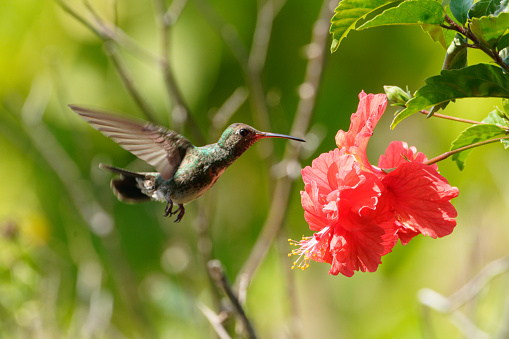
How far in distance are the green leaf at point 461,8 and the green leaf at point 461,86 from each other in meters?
0.07

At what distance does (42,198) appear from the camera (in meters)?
3.84

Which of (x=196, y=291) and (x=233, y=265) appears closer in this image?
(x=196, y=291)

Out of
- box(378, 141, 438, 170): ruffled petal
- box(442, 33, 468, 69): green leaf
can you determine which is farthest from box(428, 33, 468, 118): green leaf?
box(378, 141, 438, 170): ruffled petal

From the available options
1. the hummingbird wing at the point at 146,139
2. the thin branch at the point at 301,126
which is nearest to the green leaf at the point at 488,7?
the hummingbird wing at the point at 146,139

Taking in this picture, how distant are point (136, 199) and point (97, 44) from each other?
93.6 inches

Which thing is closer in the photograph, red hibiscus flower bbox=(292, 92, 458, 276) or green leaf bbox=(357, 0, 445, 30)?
green leaf bbox=(357, 0, 445, 30)

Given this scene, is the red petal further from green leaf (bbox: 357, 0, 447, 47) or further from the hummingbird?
the hummingbird

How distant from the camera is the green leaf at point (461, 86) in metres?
0.81

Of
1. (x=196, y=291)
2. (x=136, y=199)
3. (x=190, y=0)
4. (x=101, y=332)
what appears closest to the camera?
(x=136, y=199)

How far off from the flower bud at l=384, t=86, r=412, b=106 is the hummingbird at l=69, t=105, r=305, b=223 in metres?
0.45

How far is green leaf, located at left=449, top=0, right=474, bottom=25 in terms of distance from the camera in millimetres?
826

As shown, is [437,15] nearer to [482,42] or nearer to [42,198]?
[482,42]

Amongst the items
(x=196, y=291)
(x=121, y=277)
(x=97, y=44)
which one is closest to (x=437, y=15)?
(x=121, y=277)

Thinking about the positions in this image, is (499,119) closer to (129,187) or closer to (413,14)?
(413,14)
